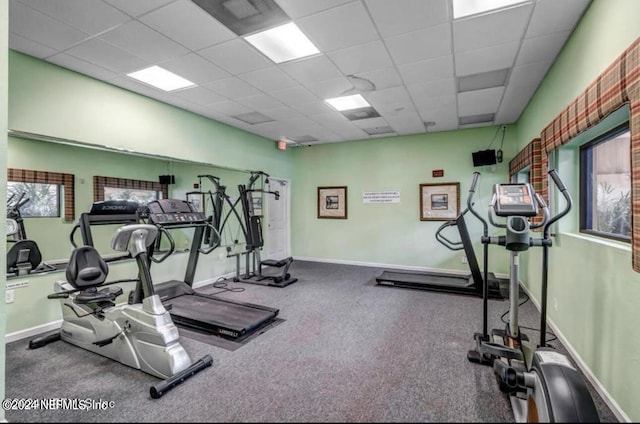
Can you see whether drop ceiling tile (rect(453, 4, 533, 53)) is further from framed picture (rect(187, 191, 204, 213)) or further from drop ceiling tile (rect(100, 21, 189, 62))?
framed picture (rect(187, 191, 204, 213))

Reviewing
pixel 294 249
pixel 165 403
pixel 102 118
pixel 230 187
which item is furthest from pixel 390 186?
pixel 165 403

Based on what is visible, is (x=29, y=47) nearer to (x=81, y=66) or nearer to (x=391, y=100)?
(x=81, y=66)

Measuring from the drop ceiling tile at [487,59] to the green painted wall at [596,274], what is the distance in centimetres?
45

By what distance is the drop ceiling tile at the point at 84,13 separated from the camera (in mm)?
2324

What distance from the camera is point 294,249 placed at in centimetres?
756

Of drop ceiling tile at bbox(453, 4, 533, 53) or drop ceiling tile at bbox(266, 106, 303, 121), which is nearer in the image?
drop ceiling tile at bbox(453, 4, 533, 53)

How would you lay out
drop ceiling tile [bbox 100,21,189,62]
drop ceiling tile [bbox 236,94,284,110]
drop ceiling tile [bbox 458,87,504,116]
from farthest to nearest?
1. drop ceiling tile [bbox 236,94,284,110]
2. drop ceiling tile [bbox 458,87,504,116]
3. drop ceiling tile [bbox 100,21,189,62]

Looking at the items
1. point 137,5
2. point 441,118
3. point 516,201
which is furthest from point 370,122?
point 137,5

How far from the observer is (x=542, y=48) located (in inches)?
116

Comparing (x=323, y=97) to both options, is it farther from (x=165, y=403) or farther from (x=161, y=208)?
(x=165, y=403)

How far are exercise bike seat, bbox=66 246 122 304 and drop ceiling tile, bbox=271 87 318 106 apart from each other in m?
2.85

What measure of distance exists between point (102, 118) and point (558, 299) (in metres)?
5.59

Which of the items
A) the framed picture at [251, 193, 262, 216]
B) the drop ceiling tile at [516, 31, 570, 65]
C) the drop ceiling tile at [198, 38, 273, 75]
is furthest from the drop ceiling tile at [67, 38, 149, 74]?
the drop ceiling tile at [516, 31, 570, 65]

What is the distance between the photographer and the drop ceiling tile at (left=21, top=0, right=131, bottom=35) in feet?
7.63
